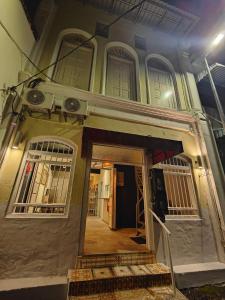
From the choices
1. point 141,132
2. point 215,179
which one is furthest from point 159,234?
point 141,132

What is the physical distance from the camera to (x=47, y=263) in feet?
11.8

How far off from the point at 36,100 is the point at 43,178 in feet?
8.19

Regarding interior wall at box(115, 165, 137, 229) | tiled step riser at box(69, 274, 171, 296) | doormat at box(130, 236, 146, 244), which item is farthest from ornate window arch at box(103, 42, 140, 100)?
tiled step riser at box(69, 274, 171, 296)

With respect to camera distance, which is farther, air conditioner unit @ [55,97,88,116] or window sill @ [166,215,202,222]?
window sill @ [166,215,202,222]

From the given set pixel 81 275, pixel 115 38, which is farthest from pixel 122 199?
pixel 115 38

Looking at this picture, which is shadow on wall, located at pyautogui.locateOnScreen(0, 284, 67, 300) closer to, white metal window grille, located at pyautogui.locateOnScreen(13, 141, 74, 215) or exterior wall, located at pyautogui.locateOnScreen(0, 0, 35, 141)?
white metal window grille, located at pyautogui.locateOnScreen(13, 141, 74, 215)

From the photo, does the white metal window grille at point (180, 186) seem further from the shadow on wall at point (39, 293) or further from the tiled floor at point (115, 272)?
the shadow on wall at point (39, 293)

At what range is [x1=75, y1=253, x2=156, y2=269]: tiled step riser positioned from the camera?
149 inches

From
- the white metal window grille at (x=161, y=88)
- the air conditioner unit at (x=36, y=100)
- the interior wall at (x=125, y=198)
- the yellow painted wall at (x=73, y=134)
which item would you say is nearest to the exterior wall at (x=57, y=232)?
the yellow painted wall at (x=73, y=134)

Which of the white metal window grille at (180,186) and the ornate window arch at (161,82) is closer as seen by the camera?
the white metal window grille at (180,186)

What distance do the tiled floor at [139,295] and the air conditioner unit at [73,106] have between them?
4.48m

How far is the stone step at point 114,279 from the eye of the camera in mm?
3164

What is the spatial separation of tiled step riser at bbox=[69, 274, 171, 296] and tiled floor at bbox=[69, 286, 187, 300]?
8 centimetres

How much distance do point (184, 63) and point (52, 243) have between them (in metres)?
9.66
